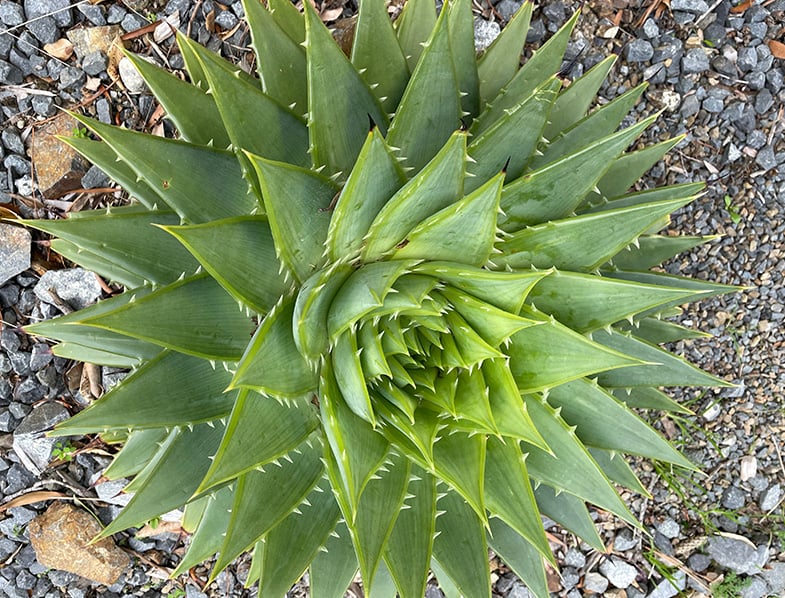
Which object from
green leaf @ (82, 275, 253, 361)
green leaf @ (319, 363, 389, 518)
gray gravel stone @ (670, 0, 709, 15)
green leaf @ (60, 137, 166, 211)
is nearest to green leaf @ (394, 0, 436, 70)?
green leaf @ (60, 137, 166, 211)

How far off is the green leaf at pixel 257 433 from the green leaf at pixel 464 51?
0.92m

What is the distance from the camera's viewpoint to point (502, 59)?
7.04 feet

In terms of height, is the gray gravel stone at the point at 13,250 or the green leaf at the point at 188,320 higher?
the green leaf at the point at 188,320

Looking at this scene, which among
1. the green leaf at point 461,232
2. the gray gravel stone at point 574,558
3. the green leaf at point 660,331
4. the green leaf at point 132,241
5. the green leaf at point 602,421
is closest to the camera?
the green leaf at point 461,232

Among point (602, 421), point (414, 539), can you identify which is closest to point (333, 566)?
point (414, 539)

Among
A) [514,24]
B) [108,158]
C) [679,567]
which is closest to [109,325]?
[108,158]

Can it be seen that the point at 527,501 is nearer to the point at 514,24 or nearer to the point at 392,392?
the point at 392,392

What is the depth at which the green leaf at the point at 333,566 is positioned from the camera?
72.6 inches

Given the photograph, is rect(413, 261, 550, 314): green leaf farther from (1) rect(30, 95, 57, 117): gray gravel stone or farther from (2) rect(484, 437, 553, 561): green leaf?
(1) rect(30, 95, 57, 117): gray gravel stone

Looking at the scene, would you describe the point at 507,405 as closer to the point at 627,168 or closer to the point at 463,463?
the point at 463,463

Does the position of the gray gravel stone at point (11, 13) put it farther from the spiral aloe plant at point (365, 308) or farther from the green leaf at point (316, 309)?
the green leaf at point (316, 309)

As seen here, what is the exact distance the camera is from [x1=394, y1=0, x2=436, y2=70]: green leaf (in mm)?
2041

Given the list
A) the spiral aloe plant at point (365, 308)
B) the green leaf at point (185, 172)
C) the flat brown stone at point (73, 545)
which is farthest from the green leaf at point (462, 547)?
the flat brown stone at point (73, 545)

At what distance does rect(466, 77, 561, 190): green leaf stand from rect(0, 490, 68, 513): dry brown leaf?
2.29 m
